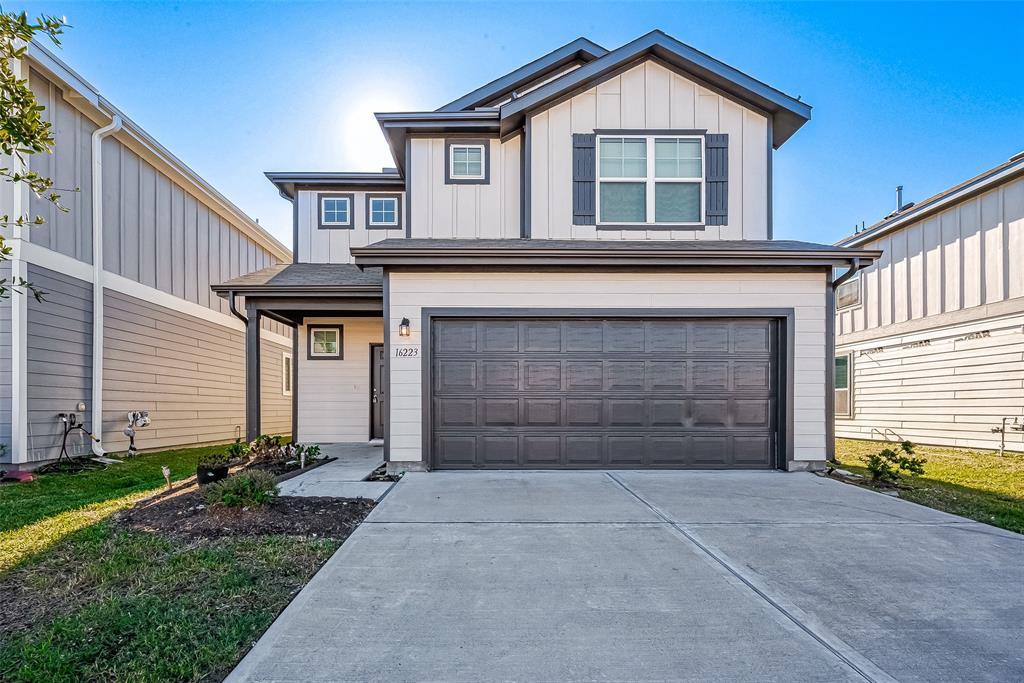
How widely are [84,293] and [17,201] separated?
5.50 feet

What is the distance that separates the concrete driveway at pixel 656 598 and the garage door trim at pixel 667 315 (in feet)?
6.39

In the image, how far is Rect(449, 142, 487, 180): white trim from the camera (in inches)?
324

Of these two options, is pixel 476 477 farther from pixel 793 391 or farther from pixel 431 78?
pixel 431 78

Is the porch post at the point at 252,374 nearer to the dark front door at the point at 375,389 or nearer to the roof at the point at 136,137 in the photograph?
the dark front door at the point at 375,389

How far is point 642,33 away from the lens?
7797 millimetres

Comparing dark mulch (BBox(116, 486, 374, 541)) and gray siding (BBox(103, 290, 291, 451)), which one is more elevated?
gray siding (BBox(103, 290, 291, 451))

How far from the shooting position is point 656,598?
3.09 metres

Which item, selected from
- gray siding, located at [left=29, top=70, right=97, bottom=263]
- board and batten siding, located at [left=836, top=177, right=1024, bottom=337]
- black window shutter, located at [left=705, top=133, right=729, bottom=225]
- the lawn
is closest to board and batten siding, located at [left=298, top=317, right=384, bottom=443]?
gray siding, located at [left=29, top=70, right=97, bottom=263]

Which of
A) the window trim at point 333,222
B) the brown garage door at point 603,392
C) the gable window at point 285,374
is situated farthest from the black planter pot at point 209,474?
the gable window at point 285,374

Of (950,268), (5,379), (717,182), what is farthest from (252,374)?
(950,268)

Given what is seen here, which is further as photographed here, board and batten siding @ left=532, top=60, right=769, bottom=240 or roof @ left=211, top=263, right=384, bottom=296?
roof @ left=211, top=263, right=384, bottom=296

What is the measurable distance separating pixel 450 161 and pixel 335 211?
3254mm

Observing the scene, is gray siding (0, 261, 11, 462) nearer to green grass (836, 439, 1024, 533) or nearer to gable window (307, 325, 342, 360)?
gable window (307, 325, 342, 360)

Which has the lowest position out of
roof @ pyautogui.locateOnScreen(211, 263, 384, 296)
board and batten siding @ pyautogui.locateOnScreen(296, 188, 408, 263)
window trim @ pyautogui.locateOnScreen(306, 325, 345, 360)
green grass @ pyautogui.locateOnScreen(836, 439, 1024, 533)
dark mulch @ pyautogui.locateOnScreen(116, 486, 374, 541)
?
green grass @ pyautogui.locateOnScreen(836, 439, 1024, 533)
